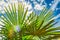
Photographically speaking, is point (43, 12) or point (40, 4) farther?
point (40, 4)

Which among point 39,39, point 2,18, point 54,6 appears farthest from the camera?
point 54,6

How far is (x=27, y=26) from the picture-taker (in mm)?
2686

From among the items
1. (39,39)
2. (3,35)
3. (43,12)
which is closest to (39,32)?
(39,39)

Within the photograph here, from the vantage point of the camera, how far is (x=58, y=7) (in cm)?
312

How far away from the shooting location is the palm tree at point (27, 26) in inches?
104

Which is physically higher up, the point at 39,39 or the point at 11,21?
the point at 11,21

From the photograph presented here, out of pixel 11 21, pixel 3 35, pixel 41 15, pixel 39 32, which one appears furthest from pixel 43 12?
pixel 3 35

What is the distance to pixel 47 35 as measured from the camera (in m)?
2.73

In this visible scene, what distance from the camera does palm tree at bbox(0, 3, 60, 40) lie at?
265 cm

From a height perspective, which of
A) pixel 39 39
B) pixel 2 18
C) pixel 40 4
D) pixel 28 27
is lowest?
pixel 39 39

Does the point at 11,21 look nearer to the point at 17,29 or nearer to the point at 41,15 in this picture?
the point at 17,29

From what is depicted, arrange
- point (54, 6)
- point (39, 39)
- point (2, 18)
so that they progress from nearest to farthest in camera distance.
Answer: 1. point (39, 39)
2. point (2, 18)
3. point (54, 6)

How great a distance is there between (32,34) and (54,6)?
26.7 inches

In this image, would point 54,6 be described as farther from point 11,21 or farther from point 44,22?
point 11,21
